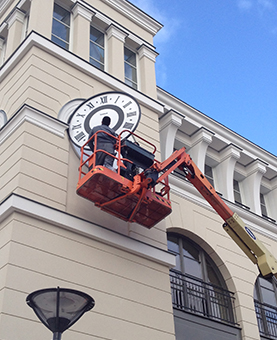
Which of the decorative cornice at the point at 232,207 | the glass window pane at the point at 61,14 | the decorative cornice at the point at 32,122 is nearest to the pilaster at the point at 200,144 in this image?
the decorative cornice at the point at 232,207

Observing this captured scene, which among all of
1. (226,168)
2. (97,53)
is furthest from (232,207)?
(97,53)

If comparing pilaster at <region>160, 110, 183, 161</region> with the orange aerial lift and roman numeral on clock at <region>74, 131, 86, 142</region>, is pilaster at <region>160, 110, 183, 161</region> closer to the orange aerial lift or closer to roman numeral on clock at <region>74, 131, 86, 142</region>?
the orange aerial lift

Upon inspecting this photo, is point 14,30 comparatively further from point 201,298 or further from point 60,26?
point 201,298

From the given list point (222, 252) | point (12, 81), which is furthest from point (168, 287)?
point (12, 81)

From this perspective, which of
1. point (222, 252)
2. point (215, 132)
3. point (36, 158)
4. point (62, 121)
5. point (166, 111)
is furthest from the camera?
point (215, 132)

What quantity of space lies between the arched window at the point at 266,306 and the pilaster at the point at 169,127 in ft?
19.3

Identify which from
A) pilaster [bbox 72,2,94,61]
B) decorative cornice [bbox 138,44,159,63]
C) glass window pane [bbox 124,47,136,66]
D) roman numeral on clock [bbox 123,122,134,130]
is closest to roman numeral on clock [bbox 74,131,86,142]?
roman numeral on clock [bbox 123,122,134,130]

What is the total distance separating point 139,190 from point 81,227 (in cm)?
166

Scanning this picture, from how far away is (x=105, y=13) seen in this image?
59.8 feet

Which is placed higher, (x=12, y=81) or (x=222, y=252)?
(x=12, y=81)

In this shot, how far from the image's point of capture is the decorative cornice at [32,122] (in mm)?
13238

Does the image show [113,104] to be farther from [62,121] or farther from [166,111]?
[166,111]

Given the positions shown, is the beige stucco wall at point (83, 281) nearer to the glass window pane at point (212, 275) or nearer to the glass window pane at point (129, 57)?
the glass window pane at point (212, 275)

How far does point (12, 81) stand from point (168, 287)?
24.2 feet
